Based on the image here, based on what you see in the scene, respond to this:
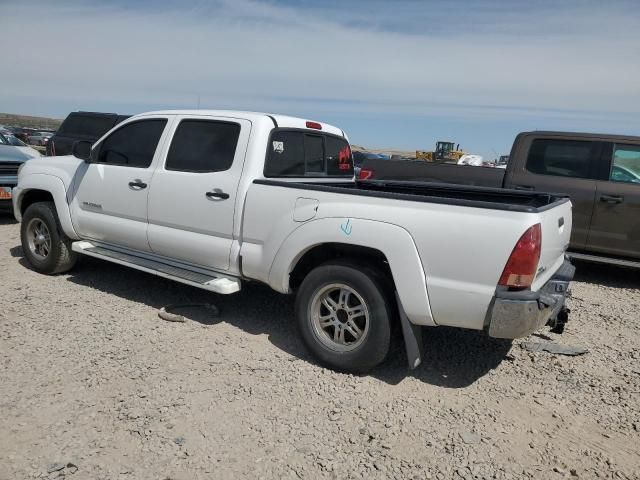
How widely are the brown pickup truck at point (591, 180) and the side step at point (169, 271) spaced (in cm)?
435

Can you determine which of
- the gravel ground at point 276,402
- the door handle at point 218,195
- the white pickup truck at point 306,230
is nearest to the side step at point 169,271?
the white pickup truck at point 306,230

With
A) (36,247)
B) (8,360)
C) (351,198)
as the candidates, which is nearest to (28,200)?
(36,247)

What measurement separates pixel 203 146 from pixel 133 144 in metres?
0.98

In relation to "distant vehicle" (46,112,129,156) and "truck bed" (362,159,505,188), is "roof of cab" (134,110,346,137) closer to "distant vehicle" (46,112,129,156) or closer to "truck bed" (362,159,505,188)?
"truck bed" (362,159,505,188)

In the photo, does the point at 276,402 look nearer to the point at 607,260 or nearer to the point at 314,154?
the point at 314,154

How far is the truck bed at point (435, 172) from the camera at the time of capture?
7148 mm

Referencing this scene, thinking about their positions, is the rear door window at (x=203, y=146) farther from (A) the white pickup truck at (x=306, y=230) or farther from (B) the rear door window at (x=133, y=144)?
(B) the rear door window at (x=133, y=144)

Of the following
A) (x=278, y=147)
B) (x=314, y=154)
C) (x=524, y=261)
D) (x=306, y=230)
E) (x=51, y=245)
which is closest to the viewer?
(x=524, y=261)

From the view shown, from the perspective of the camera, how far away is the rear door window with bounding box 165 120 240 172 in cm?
429

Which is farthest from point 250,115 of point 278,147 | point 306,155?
point 306,155

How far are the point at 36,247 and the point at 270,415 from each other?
13.5 feet

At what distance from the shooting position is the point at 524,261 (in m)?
3.02

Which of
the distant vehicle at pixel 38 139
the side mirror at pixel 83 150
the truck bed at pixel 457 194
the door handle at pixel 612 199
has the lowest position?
the distant vehicle at pixel 38 139

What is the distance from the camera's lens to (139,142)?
495 centimetres
